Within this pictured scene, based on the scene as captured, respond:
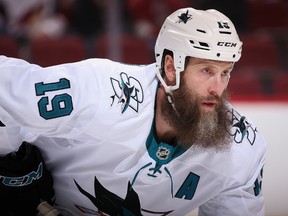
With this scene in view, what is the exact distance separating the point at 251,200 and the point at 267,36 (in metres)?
3.13

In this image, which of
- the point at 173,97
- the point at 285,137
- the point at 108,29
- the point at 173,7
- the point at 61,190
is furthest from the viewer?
the point at 173,7

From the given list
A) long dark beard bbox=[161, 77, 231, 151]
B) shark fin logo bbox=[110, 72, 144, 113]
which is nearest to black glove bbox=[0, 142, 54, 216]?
shark fin logo bbox=[110, 72, 144, 113]

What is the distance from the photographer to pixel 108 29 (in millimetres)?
4945

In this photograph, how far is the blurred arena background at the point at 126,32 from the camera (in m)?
4.84

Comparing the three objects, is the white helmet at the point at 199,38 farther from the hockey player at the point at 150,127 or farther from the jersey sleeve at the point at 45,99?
the jersey sleeve at the point at 45,99

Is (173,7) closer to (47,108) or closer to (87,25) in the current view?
(87,25)

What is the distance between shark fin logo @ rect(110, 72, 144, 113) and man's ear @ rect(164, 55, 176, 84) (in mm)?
132

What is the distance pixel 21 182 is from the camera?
253cm

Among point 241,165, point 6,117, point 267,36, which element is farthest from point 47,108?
point 267,36

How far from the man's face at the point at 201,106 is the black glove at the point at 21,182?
54 centimetres

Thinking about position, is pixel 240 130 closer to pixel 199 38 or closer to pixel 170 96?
pixel 170 96

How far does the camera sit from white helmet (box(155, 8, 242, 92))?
249 centimetres

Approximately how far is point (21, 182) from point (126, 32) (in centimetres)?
312

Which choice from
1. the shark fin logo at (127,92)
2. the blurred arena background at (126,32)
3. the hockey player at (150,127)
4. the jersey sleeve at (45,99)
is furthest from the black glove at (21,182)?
the blurred arena background at (126,32)
